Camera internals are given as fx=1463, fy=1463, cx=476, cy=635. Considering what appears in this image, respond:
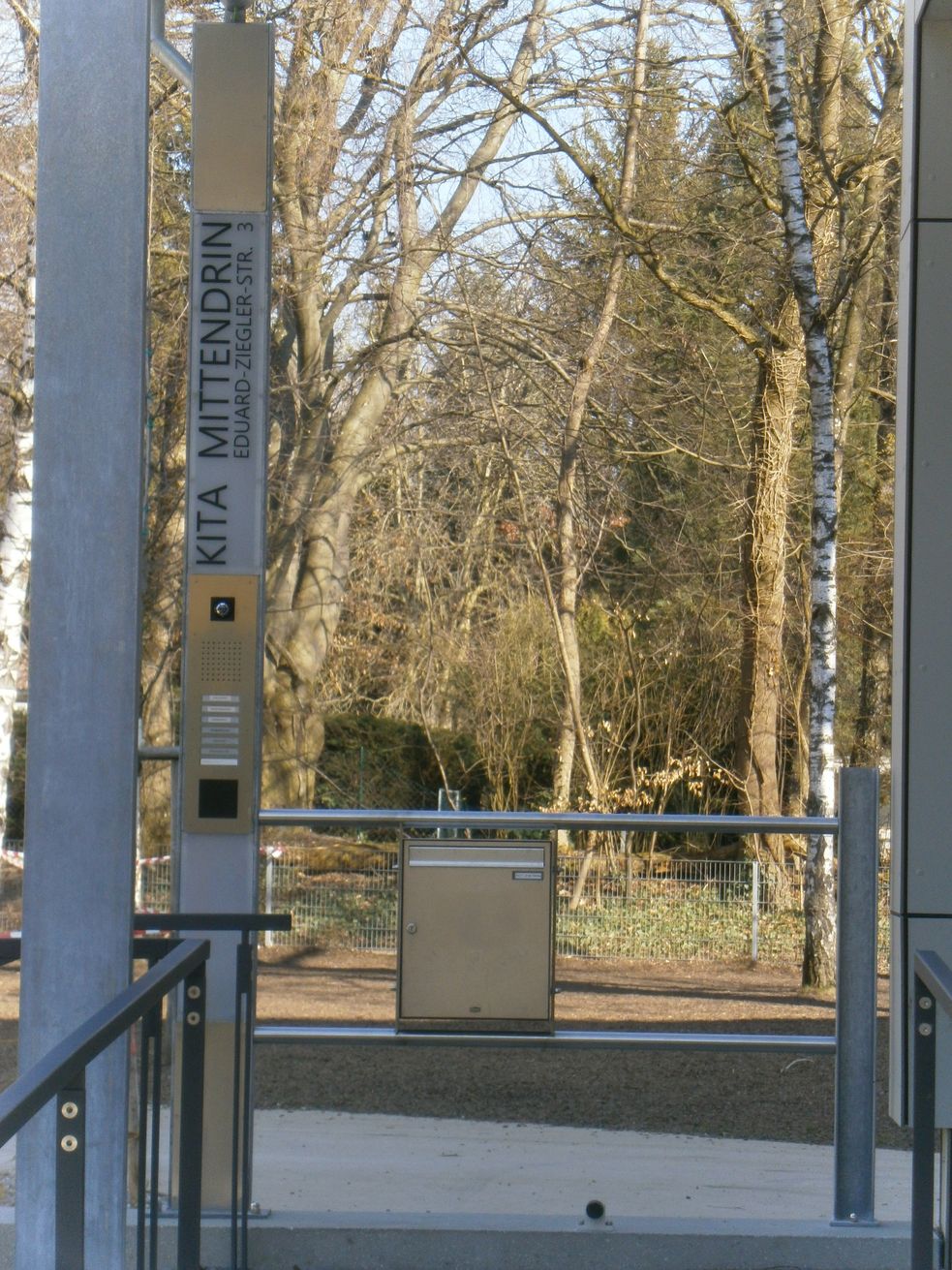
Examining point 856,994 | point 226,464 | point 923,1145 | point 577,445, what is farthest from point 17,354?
point 923,1145

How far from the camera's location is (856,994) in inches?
171

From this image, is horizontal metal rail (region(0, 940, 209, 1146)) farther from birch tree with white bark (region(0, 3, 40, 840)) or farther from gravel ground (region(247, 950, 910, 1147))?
birch tree with white bark (region(0, 3, 40, 840))

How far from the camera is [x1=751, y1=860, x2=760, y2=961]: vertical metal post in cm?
916

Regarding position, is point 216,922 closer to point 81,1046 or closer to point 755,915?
point 81,1046

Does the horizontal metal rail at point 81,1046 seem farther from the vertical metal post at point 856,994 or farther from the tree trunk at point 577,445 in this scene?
the tree trunk at point 577,445

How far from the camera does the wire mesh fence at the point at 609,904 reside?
26.1ft

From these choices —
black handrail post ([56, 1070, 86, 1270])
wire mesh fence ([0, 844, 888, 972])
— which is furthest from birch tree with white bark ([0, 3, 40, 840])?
black handrail post ([56, 1070, 86, 1270])

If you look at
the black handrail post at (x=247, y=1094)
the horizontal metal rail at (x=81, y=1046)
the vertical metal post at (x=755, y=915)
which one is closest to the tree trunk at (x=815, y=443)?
the vertical metal post at (x=755, y=915)

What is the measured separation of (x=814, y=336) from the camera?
10297 millimetres

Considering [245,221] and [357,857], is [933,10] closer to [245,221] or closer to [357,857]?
[245,221]

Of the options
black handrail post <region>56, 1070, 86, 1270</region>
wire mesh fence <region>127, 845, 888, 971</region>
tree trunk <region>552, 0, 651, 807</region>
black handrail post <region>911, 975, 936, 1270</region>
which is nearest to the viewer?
black handrail post <region>56, 1070, 86, 1270</region>

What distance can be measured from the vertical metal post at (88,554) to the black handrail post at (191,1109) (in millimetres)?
623

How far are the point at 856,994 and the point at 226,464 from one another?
8.04ft

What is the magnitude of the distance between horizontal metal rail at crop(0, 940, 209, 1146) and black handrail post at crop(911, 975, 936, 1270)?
163cm
